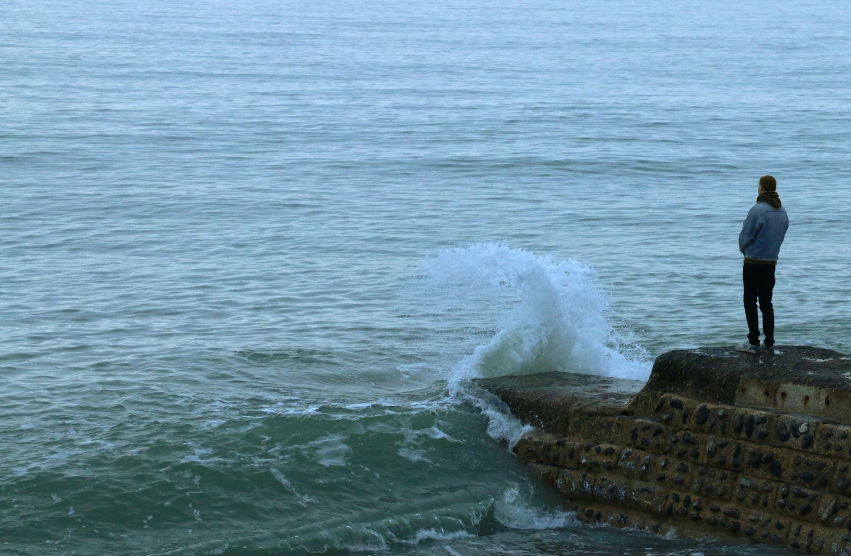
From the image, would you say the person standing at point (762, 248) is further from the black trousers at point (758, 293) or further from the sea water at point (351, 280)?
the sea water at point (351, 280)

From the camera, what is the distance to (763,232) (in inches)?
434

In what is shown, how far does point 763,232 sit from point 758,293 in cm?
71

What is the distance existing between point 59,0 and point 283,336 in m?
103

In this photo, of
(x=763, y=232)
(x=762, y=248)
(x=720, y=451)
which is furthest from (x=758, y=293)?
(x=720, y=451)

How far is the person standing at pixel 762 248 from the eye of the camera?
36.2 ft

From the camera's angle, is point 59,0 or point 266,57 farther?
point 59,0

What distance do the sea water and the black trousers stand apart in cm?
244

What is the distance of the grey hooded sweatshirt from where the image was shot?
11008mm

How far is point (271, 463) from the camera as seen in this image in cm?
1148

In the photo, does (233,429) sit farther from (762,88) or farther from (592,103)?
(762,88)

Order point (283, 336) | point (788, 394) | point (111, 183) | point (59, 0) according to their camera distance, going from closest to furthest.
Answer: point (788, 394)
point (283, 336)
point (111, 183)
point (59, 0)

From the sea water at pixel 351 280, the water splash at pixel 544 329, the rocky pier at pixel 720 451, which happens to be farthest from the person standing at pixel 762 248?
the water splash at pixel 544 329

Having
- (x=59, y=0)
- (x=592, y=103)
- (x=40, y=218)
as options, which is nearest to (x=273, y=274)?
(x=40, y=218)

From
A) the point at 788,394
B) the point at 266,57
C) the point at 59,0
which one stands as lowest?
the point at 788,394
